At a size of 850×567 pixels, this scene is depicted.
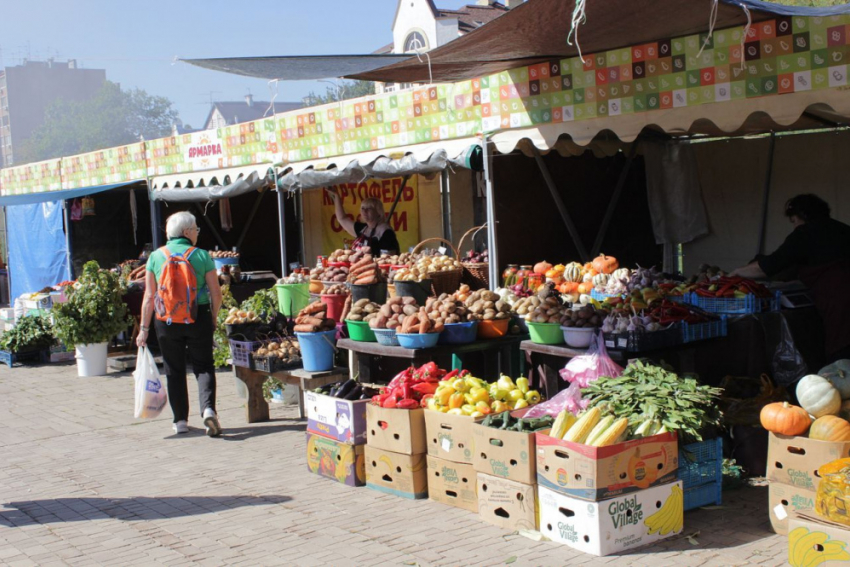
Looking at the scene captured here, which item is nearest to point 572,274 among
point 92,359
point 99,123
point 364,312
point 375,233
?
point 375,233

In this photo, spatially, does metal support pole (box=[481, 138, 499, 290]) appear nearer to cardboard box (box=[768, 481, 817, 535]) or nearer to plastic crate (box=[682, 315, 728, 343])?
plastic crate (box=[682, 315, 728, 343])

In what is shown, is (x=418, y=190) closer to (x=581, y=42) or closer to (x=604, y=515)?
(x=581, y=42)

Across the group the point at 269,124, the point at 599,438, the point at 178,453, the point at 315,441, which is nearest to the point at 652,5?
the point at 599,438

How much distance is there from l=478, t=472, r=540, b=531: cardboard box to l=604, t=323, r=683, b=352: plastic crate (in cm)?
145

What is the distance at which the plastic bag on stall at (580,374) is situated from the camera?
5.66 meters

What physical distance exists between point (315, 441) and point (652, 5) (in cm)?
401

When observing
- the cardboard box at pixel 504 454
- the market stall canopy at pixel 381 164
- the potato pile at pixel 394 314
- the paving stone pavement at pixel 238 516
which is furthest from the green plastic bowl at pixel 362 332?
the market stall canopy at pixel 381 164

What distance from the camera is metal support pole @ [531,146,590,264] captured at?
10266 millimetres

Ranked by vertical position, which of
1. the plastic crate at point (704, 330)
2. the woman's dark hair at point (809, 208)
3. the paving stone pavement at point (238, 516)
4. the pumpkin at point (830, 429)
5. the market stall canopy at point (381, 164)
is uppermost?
the market stall canopy at point (381, 164)

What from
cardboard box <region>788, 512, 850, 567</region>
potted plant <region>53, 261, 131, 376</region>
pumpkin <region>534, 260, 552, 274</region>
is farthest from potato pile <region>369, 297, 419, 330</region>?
potted plant <region>53, 261, 131, 376</region>

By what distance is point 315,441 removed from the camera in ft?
21.7

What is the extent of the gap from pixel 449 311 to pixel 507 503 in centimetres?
A: 195

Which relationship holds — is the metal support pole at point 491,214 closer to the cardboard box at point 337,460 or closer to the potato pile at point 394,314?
the potato pile at point 394,314

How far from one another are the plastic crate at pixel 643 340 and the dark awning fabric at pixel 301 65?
10.8ft
